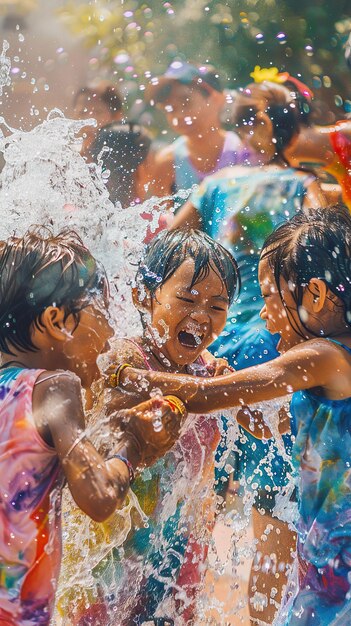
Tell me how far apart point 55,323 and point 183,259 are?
503mm

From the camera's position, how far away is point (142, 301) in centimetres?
210

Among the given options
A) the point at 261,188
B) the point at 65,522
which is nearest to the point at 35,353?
Answer: the point at 65,522

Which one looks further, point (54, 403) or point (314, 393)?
point (314, 393)

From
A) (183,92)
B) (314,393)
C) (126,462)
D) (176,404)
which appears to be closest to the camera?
(126,462)

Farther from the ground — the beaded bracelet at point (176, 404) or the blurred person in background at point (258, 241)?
the beaded bracelet at point (176, 404)

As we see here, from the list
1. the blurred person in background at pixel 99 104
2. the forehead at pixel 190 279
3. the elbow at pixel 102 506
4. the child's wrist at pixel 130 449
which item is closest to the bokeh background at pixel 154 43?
the blurred person in background at pixel 99 104

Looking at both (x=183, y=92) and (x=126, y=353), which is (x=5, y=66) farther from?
(x=126, y=353)

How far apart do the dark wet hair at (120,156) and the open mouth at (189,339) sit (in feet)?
4.88

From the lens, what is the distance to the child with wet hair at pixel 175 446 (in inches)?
77.0

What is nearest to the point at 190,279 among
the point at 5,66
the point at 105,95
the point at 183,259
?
the point at 183,259

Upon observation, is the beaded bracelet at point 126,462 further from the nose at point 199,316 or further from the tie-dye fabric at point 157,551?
the nose at point 199,316

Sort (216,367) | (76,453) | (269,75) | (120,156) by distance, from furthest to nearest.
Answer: (269,75) → (120,156) → (216,367) → (76,453)

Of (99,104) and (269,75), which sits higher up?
(99,104)

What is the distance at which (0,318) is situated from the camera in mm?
1673
